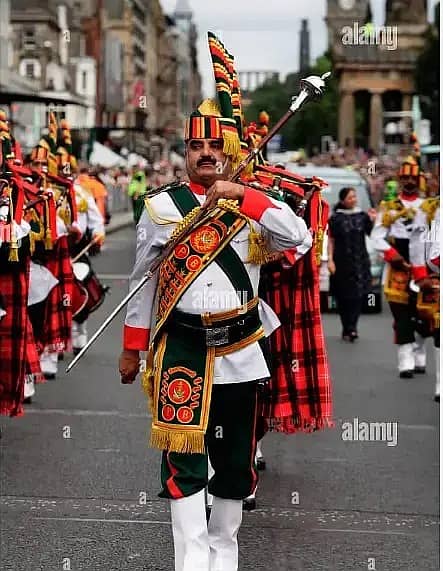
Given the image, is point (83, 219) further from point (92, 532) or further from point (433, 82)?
point (433, 82)

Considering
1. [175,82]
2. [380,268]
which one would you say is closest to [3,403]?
[380,268]

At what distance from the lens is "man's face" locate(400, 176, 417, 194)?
42.0 ft

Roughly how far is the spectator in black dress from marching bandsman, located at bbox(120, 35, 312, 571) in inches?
386

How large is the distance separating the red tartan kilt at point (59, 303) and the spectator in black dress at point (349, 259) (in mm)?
4187

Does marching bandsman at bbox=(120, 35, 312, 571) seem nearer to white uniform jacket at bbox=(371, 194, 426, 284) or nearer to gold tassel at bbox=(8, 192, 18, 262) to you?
gold tassel at bbox=(8, 192, 18, 262)

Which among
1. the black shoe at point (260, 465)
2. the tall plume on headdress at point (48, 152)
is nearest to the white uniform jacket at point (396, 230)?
the tall plume on headdress at point (48, 152)

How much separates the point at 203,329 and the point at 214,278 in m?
0.19

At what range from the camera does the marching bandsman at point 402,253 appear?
1266 cm

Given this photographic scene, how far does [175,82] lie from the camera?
161 metres

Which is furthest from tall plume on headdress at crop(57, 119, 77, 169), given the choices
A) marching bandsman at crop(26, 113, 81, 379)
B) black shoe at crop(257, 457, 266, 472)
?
black shoe at crop(257, 457, 266, 472)

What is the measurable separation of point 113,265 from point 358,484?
18089 mm

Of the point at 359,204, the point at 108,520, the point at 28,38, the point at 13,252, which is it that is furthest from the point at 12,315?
the point at 28,38

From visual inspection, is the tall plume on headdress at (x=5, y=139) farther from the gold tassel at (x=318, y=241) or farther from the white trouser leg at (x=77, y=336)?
the white trouser leg at (x=77, y=336)

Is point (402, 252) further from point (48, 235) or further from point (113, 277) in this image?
point (113, 277)
